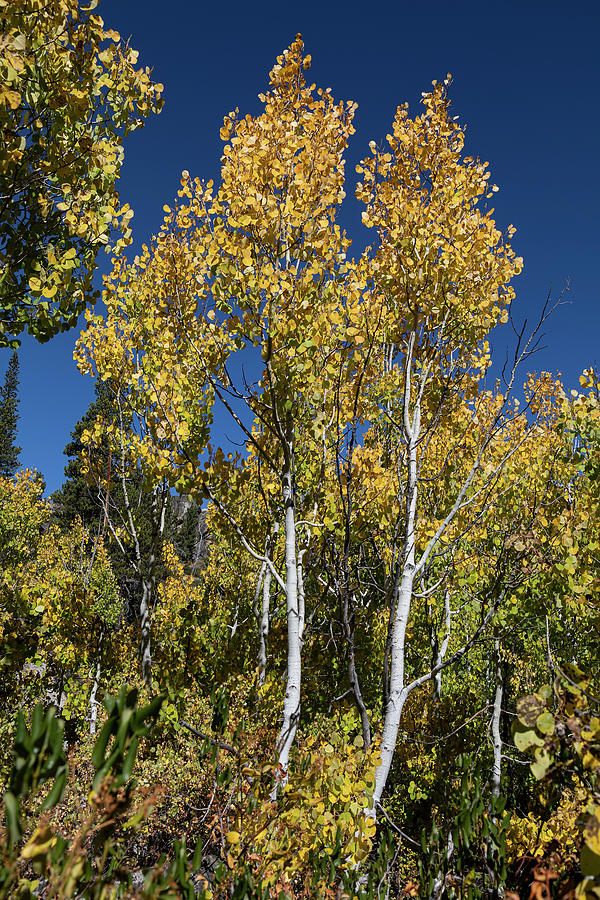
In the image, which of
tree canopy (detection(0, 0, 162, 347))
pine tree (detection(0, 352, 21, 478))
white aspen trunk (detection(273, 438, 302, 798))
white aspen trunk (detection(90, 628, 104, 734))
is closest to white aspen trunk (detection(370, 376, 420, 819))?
white aspen trunk (detection(273, 438, 302, 798))

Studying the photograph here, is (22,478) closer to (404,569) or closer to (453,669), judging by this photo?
(453,669)

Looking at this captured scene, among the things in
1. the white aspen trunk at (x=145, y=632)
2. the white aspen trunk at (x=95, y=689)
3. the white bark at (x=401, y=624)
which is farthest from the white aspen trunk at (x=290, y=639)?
the white aspen trunk at (x=95, y=689)

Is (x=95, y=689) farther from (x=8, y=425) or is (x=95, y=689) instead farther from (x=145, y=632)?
(x=8, y=425)

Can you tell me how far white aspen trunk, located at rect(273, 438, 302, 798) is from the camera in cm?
314

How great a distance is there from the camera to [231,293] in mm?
3283

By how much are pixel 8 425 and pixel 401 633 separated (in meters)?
48.9

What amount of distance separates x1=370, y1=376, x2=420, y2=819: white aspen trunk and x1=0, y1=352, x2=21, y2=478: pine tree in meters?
45.2

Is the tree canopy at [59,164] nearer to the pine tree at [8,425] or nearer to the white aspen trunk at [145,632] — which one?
the white aspen trunk at [145,632]

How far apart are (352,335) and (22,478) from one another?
26002 millimetres

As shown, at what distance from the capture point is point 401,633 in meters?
3.84

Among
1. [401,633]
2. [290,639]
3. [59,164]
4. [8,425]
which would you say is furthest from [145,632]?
[8,425]

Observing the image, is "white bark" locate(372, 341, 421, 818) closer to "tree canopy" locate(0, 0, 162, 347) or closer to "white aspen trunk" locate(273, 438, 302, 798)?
"white aspen trunk" locate(273, 438, 302, 798)

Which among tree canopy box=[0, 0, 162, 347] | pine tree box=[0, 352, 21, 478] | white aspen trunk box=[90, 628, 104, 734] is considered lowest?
white aspen trunk box=[90, 628, 104, 734]

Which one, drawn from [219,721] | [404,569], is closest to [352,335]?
[404,569]
